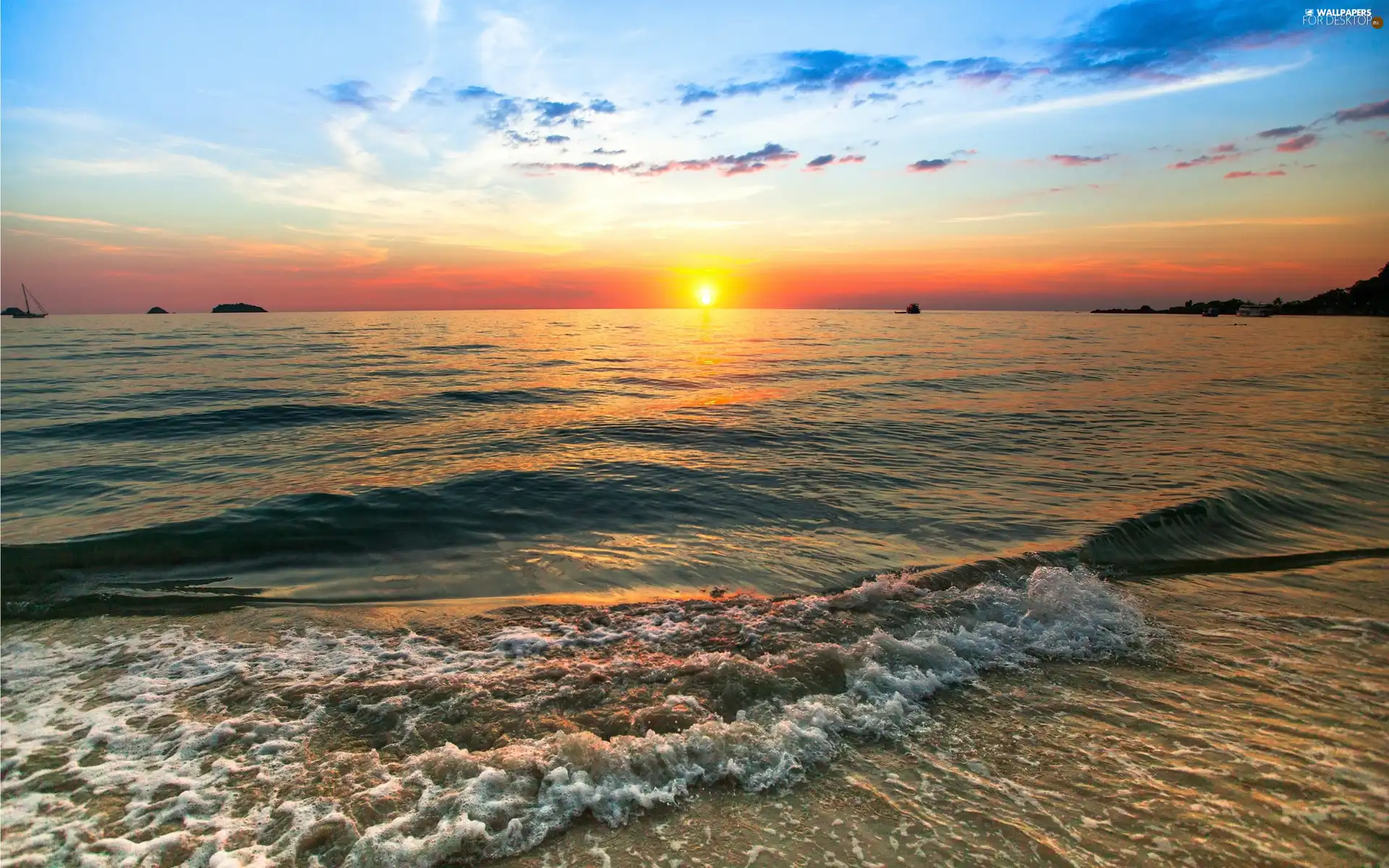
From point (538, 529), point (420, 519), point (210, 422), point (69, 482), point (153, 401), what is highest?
point (153, 401)

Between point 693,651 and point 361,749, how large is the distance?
3.11 metres

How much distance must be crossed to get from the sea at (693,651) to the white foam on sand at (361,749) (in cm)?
3

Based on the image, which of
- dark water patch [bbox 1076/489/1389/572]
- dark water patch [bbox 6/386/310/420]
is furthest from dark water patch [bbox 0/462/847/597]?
dark water patch [bbox 6/386/310/420]

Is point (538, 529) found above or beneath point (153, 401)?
beneath

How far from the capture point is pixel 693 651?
6.34 m

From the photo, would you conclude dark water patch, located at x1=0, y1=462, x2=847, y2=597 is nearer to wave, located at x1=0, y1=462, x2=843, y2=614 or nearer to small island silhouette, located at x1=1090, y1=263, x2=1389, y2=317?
wave, located at x1=0, y1=462, x2=843, y2=614

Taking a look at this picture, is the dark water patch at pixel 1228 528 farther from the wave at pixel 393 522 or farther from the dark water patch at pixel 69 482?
the dark water patch at pixel 69 482

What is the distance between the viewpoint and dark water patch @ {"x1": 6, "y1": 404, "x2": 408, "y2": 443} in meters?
17.5

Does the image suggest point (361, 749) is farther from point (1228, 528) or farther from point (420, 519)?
point (1228, 528)

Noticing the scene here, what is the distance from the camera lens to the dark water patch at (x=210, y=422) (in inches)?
688

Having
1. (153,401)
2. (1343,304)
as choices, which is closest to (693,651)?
(153,401)

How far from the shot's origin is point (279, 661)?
20.1ft

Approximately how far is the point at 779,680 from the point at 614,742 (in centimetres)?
175

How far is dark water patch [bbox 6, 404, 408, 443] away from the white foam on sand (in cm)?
1418
